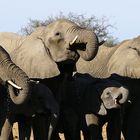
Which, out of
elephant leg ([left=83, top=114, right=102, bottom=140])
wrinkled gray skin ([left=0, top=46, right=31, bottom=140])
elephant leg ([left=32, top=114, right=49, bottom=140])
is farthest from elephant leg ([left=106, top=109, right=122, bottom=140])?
wrinkled gray skin ([left=0, top=46, right=31, bottom=140])

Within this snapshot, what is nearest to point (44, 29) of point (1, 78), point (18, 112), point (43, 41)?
point (43, 41)

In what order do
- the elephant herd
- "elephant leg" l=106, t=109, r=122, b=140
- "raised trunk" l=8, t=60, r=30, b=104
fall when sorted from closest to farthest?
"raised trunk" l=8, t=60, r=30, b=104
the elephant herd
"elephant leg" l=106, t=109, r=122, b=140

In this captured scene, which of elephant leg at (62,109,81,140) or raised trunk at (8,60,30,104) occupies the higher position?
raised trunk at (8,60,30,104)

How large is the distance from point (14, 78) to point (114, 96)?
7.17 feet

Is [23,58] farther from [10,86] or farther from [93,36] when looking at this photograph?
[10,86]

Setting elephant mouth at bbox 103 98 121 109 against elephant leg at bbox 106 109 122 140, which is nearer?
elephant mouth at bbox 103 98 121 109

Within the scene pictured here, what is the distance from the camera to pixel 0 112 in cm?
769

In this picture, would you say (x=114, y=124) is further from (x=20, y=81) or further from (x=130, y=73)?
(x=20, y=81)

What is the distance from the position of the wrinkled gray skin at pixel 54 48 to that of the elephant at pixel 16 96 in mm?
479

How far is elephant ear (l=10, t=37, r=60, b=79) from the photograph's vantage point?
8.67m

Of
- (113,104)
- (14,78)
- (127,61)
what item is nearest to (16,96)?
(14,78)

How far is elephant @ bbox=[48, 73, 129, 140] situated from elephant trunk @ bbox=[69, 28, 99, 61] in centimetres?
68

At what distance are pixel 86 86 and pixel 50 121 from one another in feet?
3.19

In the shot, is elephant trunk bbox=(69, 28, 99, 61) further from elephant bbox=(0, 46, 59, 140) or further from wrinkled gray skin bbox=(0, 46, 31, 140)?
wrinkled gray skin bbox=(0, 46, 31, 140)
